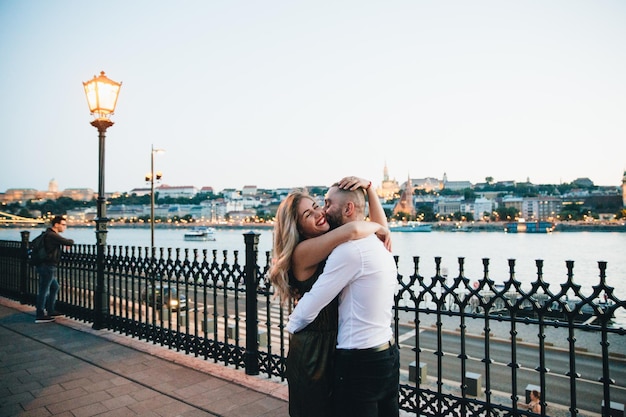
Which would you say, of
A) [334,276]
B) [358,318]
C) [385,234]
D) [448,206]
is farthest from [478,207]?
[334,276]

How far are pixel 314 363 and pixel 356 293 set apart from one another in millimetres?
361

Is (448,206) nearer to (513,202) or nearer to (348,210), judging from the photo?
(513,202)

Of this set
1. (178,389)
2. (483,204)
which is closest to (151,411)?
(178,389)

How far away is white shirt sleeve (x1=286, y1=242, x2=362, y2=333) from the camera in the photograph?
1.87m

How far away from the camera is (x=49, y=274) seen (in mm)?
7066

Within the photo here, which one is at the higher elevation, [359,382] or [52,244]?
[52,244]

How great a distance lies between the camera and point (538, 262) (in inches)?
111

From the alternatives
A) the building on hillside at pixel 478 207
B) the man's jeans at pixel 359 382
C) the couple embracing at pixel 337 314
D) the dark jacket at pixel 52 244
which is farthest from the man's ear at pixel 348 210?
the building on hillside at pixel 478 207

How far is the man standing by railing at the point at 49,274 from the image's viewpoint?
693 cm

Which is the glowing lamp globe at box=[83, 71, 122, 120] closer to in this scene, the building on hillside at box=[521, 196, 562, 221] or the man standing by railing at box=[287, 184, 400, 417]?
the man standing by railing at box=[287, 184, 400, 417]

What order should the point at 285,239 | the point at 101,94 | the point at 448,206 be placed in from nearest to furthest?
the point at 285,239 → the point at 101,94 → the point at 448,206

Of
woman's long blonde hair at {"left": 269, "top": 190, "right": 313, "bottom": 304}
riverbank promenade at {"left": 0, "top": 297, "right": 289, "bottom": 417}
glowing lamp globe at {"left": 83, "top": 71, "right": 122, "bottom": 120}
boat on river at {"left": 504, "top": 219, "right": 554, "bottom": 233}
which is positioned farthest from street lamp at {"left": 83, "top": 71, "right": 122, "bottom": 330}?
boat on river at {"left": 504, "top": 219, "right": 554, "bottom": 233}

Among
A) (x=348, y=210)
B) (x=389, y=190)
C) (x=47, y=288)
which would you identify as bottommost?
(x=47, y=288)

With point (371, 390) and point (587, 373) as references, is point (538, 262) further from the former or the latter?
point (587, 373)
